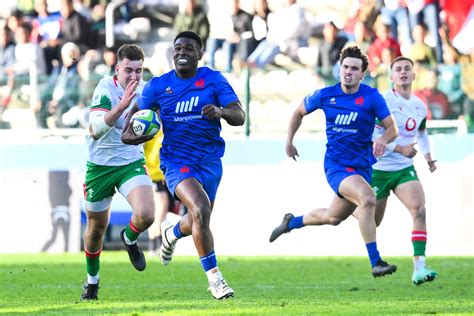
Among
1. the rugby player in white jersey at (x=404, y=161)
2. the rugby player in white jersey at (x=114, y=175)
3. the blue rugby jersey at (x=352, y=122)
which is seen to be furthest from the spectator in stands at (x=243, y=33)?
the rugby player in white jersey at (x=114, y=175)

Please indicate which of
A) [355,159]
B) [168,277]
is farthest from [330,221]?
[168,277]

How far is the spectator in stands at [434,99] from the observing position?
60.4ft

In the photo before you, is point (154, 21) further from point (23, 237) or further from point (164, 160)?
point (164, 160)

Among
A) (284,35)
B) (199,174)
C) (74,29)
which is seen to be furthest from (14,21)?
(199,174)

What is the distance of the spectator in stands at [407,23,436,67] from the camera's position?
20.2m

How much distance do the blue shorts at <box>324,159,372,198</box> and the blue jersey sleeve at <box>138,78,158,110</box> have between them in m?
2.66

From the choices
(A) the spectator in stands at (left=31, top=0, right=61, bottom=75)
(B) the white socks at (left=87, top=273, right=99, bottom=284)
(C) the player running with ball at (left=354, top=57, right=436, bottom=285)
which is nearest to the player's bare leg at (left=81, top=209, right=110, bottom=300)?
(B) the white socks at (left=87, top=273, right=99, bottom=284)

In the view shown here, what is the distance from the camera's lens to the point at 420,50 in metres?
20.3

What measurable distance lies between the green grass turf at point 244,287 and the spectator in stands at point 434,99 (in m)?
2.47

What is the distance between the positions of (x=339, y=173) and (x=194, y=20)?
32.5 ft

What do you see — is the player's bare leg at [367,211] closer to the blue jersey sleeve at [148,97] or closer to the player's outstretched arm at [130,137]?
the blue jersey sleeve at [148,97]

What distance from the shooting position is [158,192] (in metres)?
17.0

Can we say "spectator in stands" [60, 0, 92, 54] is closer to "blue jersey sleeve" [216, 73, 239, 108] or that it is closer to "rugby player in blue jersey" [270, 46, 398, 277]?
"rugby player in blue jersey" [270, 46, 398, 277]

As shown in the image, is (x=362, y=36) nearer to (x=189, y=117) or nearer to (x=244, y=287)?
(x=244, y=287)
